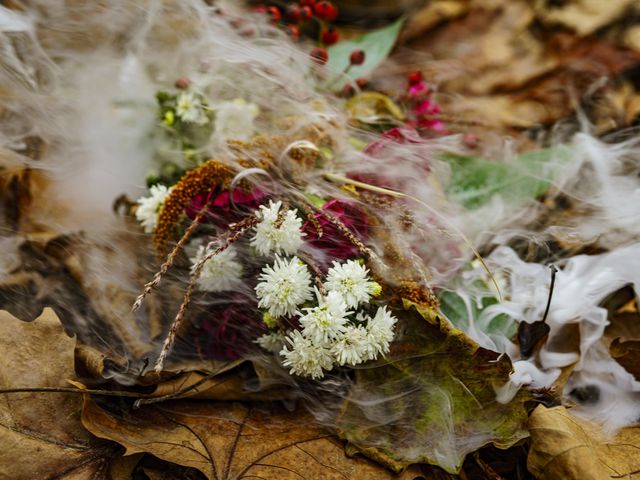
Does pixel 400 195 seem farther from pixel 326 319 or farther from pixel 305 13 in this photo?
pixel 305 13

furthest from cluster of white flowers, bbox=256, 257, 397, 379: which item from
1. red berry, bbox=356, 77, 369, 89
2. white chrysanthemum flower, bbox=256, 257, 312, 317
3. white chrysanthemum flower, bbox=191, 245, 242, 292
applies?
red berry, bbox=356, 77, 369, 89

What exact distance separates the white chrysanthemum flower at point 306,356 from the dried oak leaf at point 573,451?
14.2 inches

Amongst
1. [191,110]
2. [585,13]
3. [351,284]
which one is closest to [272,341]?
[351,284]

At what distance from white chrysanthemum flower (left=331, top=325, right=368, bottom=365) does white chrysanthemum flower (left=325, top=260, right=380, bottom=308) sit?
45mm

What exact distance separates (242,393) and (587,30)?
193 centimetres

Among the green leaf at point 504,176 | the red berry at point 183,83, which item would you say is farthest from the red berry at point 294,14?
the green leaf at point 504,176

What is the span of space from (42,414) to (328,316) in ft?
1.70

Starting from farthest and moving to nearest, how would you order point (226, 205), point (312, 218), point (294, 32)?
point (294, 32) → point (226, 205) → point (312, 218)

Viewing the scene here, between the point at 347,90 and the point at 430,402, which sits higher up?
the point at 347,90

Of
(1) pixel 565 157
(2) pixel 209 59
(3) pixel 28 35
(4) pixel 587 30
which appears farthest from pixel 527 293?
(4) pixel 587 30

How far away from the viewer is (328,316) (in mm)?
919

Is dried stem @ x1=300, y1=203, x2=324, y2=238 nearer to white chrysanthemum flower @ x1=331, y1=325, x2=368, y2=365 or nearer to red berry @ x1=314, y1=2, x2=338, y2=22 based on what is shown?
white chrysanthemum flower @ x1=331, y1=325, x2=368, y2=365

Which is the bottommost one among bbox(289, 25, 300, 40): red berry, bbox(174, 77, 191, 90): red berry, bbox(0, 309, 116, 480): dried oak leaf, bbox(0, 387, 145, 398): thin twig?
bbox(0, 309, 116, 480): dried oak leaf

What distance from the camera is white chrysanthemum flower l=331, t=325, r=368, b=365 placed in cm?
94
